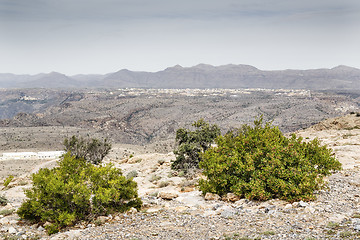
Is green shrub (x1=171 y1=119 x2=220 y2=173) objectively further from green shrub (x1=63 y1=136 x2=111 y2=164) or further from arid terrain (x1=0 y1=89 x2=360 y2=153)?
arid terrain (x1=0 y1=89 x2=360 y2=153)

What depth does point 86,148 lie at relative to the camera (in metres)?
35.2

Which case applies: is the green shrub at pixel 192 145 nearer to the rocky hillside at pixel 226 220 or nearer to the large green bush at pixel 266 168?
the large green bush at pixel 266 168

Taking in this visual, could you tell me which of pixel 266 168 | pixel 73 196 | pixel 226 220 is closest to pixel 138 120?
pixel 73 196

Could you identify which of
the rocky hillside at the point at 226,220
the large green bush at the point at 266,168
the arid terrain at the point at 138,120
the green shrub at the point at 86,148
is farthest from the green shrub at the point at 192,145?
the arid terrain at the point at 138,120

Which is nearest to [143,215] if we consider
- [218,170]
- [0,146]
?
[218,170]

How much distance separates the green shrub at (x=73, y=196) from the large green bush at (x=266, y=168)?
3.82 metres

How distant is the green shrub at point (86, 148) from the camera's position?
34.6 meters

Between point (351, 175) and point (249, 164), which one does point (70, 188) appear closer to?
point (249, 164)

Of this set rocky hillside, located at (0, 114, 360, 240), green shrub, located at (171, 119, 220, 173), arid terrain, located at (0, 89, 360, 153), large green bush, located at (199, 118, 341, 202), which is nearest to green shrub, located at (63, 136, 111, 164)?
green shrub, located at (171, 119, 220, 173)

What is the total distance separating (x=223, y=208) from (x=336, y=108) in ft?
473

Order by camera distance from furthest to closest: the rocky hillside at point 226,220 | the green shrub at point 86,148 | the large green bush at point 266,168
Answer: the green shrub at point 86,148 < the large green bush at point 266,168 < the rocky hillside at point 226,220

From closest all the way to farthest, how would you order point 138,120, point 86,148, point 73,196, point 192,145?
point 73,196
point 192,145
point 86,148
point 138,120

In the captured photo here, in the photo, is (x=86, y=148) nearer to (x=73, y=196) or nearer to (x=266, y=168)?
(x=73, y=196)

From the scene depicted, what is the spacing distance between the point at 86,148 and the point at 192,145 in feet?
59.3
